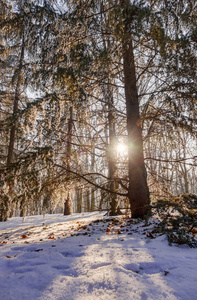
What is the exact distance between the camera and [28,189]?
3.77 m

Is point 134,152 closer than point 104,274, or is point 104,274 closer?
point 104,274

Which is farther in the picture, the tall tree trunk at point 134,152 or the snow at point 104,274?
the tall tree trunk at point 134,152

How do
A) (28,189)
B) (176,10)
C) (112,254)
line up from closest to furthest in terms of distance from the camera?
(112,254) < (28,189) < (176,10)

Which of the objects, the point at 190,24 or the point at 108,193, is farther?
the point at 108,193

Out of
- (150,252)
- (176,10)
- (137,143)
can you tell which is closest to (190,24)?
(176,10)

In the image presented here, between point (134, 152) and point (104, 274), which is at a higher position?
point (134, 152)

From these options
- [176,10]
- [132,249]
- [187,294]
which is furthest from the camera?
[176,10]

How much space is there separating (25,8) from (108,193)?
4766 mm

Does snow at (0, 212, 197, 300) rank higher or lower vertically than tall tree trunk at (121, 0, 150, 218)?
lower

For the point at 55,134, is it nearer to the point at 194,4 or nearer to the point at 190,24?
the point at 190,24

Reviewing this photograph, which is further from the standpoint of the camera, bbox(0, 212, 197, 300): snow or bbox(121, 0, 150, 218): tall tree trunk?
bbox(121, 0, 150, 218): tall tree trunk

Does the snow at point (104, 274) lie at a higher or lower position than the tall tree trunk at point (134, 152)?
lower

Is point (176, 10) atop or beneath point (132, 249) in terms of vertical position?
atop

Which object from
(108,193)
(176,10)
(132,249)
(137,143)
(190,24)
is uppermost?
(176,10)
